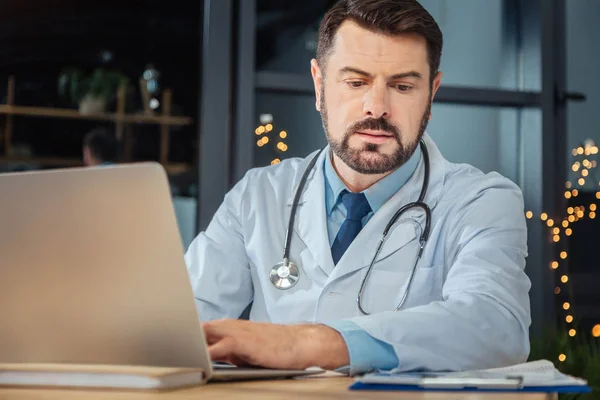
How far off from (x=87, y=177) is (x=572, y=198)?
8.97 ft

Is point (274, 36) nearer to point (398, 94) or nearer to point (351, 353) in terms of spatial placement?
point (398, 94)

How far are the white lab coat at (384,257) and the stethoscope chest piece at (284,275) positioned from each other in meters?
0.02

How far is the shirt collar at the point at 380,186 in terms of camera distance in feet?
5.80

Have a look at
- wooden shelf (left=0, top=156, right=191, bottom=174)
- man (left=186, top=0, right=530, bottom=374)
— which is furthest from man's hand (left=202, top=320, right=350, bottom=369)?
wooden shelf (left=0, top=156, right=191, bottom=174)

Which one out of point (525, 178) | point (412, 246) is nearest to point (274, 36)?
point (525, 178)

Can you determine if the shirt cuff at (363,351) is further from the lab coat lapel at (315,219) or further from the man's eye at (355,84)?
the man's eye at (355,84)

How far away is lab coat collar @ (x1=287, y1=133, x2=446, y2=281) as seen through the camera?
1.67 metres

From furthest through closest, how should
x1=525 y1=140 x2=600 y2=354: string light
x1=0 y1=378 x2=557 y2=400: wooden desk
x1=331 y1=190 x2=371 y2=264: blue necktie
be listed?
x1=525 y1=140 x2=600 y2=354: string light, x1=331 y1=190 x2=371 y2=264: blue necktie, x1=0 y1=378 x2=557 y2=400: wooden desk

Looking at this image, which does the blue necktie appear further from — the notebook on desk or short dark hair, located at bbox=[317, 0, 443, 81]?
the notebook on desk

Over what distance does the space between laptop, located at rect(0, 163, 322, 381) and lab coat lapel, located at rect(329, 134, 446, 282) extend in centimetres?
73

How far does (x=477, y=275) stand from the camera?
141 centimetres

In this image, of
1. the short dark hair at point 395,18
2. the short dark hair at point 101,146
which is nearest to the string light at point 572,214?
the short dark hair at point 395,18

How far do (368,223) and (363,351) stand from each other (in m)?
0.63

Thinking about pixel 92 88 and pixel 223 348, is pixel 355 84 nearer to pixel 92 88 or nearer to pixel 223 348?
pixel 223 348
